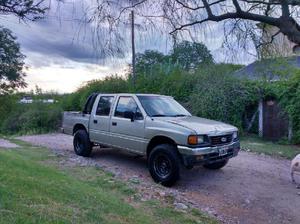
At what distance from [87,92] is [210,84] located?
8528 mm

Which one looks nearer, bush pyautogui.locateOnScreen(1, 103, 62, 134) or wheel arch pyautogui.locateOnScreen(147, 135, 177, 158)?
wheel arch pyautogui.locateOnScreen(147, 135, 177, 158)

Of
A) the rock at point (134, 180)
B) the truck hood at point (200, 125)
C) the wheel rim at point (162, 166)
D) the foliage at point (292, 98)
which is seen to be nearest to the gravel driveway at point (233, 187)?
the rock at point (134, 180)

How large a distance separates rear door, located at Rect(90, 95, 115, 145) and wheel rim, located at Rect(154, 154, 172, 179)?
1984 mm

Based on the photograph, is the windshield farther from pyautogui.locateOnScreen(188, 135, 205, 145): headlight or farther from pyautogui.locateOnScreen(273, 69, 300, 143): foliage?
pyautogui.locateOnScreen(273, 69, 300, 143): foliage

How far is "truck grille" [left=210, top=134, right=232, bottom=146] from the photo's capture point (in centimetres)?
699

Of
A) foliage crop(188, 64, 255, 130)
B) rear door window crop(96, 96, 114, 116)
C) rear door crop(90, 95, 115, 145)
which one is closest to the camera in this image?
rear door crop(90, 95, 115, 145)

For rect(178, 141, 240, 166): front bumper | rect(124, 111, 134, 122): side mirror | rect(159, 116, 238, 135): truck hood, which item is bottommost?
rect(178, 141, 240, 166): front bumper

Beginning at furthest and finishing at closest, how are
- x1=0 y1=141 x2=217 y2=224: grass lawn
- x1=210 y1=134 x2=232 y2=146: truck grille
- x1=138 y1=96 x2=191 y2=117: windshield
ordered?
x1=138 y1=96 x2=191 y2=117: windshield < x1=210 y1=134 x2=232 y2=146: truck grille < x1=0 y1=141 x2=217 y2=224: grass lawn

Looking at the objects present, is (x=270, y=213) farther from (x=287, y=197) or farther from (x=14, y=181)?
(x=14, y=181)

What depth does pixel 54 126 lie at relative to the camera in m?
19.0

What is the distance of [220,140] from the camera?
7164 millimetres

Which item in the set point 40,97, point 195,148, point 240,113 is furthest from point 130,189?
point 40,97

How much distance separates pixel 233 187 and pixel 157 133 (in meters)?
1.96

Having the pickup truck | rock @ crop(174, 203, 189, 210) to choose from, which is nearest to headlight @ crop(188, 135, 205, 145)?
the pickup truck
